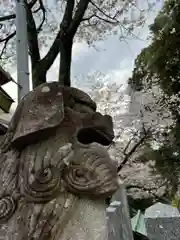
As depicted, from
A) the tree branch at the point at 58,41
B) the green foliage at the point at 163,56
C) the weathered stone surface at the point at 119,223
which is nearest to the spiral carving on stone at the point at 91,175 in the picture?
the weathered stone surface at the point at 119,223

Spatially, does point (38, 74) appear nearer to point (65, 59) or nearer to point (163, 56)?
point (65, 59)

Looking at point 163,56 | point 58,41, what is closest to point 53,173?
point 58,41

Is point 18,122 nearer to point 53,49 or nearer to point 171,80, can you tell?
point 53,49

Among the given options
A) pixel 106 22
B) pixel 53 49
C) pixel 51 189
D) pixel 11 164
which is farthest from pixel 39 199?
pixel 106 22

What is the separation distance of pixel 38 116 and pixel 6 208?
34cm

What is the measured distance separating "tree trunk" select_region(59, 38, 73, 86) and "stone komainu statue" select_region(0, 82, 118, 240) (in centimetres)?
→ 516

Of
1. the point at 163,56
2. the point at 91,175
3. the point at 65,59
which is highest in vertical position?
the point at 163,56

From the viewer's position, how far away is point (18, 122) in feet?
4.85

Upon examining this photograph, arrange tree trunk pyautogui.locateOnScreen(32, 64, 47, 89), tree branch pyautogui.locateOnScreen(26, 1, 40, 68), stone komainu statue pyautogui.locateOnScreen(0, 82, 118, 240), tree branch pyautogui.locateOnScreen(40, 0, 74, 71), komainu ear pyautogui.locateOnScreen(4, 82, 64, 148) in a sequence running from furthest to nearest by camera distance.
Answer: tree branch pyautogui.locateOnScreen(26, 1, 40, 68) < tree branch pyautogui.locateOnScreen(40, 0, 74, 71) < tree trunk pyautogui.locateOnScreen(32, 64, 47, 89) < komainu ear pyautogui.locateOnScreen(4, 82, 64, 148) < stone komainu statue pyautogui.locateOnScreen(0, 82, 118, 240)

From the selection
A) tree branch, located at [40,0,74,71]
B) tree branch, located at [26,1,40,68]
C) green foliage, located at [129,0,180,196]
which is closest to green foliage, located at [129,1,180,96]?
green foliage, located at [129,0,180,196]

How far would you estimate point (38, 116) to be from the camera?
1.43 meters

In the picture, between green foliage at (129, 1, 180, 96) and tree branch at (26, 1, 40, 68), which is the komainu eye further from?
green foliage at (129, 1, 180, 96)

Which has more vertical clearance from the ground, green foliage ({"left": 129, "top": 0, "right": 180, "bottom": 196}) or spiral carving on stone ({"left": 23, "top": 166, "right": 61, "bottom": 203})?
green foliage ({"left": 129, "top": 0, "right": 180, "bottom": 196})

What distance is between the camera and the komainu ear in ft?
4.62
